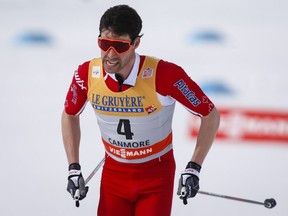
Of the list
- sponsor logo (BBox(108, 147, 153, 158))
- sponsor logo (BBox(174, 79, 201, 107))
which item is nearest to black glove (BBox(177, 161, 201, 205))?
sponsor logo (BBox(108, 147, 153, 158))

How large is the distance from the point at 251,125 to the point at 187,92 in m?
3.45

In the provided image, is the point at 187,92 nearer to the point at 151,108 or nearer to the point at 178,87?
the point at 178,87

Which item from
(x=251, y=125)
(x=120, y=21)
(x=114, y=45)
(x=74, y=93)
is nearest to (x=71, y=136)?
(x=74, y=93)

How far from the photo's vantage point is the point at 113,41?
3.46 metres

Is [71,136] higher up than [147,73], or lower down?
lower down

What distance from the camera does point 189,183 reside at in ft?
12.0

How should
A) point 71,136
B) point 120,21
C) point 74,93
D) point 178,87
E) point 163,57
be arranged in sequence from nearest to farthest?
1. point 120,21
2. point 178,87
3. point 74,93
4. point 71,136
5. point 163,57

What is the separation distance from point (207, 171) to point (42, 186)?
58.4 inches

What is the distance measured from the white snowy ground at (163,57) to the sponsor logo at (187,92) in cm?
190

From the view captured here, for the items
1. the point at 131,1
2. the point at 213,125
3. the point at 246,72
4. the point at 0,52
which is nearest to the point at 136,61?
the point at 213,125

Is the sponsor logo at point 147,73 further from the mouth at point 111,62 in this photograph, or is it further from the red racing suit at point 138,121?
the mouth at point 111,62

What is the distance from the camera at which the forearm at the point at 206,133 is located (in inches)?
147

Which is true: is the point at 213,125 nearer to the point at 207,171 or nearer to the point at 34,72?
the point at 207,171

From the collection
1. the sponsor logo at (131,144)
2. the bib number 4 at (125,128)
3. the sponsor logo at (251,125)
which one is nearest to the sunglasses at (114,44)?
the bib number 4 at (125,128)
